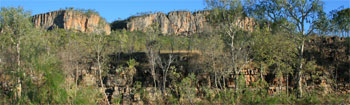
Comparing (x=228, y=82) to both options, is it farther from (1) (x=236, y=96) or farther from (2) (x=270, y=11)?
(1) (x=236, y=96)

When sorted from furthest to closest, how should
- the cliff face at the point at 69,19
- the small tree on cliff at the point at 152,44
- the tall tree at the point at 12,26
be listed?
the cliff face at the point at 69,19 < the small tree on cliff at the point at 152,44 < the tall tree at the point at 12,26

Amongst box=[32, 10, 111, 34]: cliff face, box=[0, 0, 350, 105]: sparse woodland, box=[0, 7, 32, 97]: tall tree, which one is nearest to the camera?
box=[0, 0, 350, 105]: sparse woodland

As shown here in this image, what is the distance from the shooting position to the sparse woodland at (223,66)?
8.66ft

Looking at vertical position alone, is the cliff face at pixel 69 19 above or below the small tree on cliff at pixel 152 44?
above

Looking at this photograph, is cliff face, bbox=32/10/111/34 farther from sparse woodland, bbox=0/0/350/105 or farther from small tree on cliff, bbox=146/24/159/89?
small tree on cliff, bbox=146/24/159/89

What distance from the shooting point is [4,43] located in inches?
656

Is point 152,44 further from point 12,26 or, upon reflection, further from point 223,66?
point 12,26

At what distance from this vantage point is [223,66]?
20.1 m

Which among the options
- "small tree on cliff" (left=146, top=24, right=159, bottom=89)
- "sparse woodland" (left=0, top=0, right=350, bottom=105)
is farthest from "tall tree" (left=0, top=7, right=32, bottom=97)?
"small tree on cliff" (left=146, top=24, right=159, bottom=89)

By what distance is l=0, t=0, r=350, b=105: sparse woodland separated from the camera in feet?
8.66

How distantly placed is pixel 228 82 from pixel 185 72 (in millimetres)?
5246

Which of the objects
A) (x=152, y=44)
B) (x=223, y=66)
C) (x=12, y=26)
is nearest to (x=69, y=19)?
(x=152, y=44)

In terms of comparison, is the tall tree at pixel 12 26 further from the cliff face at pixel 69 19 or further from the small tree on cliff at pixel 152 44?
the cliff face at pixel 69 19

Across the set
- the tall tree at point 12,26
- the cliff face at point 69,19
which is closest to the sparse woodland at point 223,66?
the tall tree at point 12,26
